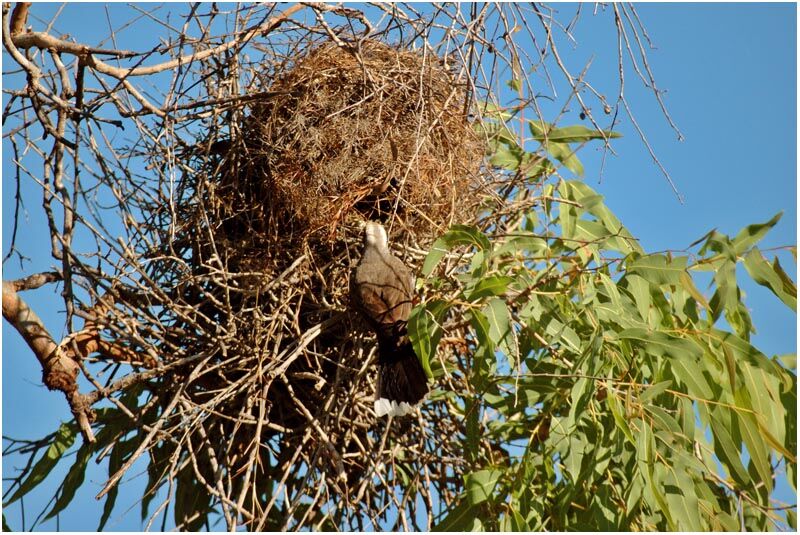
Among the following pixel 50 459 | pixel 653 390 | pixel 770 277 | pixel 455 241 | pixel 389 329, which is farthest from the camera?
pixel 50 459

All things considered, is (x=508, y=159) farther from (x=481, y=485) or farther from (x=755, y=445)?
(x=755, y=445)

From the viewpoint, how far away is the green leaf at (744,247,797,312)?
10.2 ft

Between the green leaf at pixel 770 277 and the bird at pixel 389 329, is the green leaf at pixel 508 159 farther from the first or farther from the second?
the green leaf at pixel 770 277

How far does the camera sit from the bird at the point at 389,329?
3.51m

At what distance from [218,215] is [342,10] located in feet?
3.07

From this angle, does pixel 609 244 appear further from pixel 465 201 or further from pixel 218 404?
pixel 218 404

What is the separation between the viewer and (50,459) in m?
3.86

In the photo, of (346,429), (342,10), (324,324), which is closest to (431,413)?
(346,429)

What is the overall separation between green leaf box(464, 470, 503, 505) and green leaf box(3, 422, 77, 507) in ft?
5.42

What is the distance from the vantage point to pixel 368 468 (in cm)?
371

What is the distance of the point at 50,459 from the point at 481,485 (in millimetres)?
1748

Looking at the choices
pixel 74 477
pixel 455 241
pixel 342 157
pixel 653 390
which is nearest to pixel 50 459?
pixel 74 477

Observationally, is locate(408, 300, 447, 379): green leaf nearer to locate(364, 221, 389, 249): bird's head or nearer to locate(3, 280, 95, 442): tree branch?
locate(364, 221, 389, 249): bird's head

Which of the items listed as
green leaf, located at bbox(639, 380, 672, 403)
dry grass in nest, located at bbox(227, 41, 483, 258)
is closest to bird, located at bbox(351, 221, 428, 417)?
dry grass in nest, located at bbox(227, 41, 483, 258)
